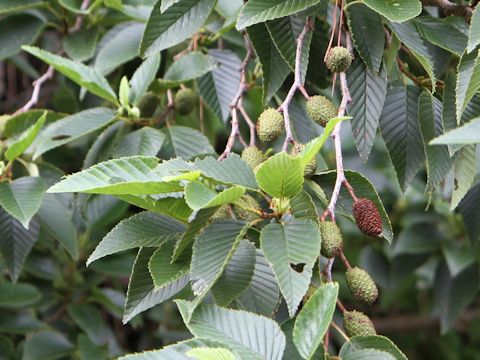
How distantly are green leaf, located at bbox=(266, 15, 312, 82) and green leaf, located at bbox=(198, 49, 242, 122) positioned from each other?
307mm

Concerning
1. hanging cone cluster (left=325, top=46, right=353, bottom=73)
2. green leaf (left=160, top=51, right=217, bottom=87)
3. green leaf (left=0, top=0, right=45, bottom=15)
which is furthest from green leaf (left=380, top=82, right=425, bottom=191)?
green leaf (left=0, top=0, right=45, bottom=15)

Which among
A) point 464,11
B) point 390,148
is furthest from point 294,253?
point 464,11

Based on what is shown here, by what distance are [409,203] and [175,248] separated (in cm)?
159

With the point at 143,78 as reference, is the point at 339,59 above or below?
above

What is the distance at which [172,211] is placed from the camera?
1.09 metres

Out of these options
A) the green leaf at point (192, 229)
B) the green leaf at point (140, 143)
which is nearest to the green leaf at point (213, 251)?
the green leaf at point (192, 229)

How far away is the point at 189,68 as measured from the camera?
1647mm

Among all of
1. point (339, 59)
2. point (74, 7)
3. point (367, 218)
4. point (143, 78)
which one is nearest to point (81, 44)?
point (74, 7)

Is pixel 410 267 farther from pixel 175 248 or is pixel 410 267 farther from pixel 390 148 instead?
pixel 175 248

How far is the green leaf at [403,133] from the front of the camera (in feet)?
4.58

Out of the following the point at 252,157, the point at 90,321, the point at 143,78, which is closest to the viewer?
the point at 252,157

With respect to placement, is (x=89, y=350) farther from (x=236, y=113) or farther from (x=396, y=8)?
(x=396, y=8)

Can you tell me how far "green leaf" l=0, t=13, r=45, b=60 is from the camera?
1.91 m

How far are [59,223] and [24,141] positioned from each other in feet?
0.79
